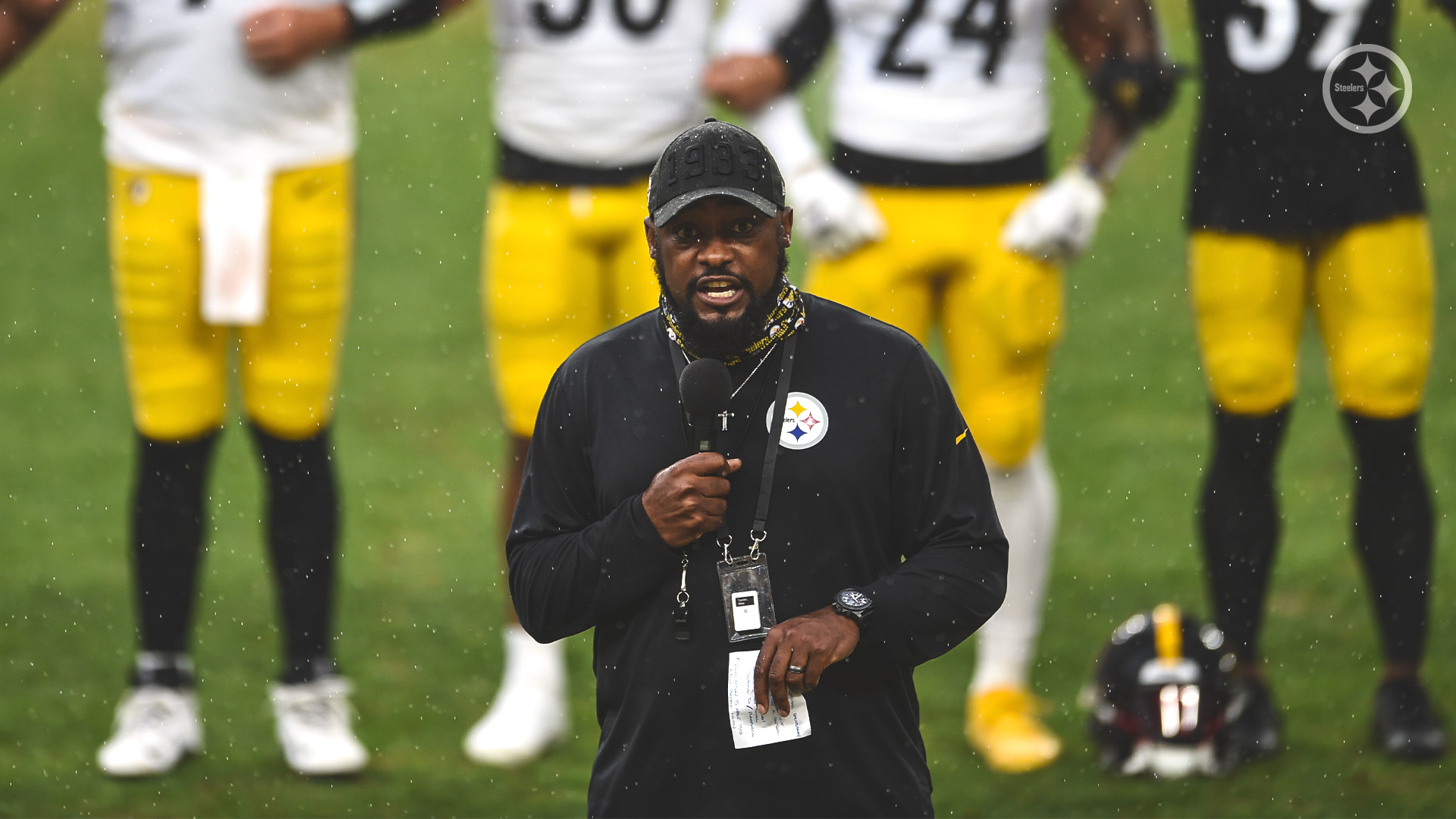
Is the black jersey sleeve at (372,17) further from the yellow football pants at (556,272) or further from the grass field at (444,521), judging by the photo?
the grass field at (444,521)

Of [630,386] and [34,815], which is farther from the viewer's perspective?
[34,815]

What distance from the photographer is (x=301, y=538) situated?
174 inches

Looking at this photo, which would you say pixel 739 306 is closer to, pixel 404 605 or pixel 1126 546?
pixel 404 605

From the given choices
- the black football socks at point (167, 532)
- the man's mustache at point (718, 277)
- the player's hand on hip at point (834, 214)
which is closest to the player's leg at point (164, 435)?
the black football socks at point (167, 532)

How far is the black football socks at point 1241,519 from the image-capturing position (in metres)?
4.35

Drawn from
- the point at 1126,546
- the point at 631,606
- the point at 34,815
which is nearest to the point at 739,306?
the point at 631,606

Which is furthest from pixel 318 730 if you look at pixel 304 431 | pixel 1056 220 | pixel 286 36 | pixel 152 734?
pixel 1056 220

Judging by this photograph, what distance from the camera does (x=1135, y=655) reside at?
14.1 ft

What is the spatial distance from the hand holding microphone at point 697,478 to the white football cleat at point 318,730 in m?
2.17

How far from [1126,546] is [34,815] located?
3701 millimetres

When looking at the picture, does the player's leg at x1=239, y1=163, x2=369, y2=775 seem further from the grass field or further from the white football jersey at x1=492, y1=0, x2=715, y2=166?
the white football jersey at x1=492, y1=0, x2=715, y2=166

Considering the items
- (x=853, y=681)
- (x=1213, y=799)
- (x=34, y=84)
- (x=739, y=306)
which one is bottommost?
(x=1213, y=799)

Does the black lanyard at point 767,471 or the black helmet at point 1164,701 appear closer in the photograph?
the black lanyard at point 767,471

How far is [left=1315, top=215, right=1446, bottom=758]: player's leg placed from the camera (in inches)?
164
